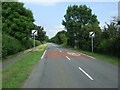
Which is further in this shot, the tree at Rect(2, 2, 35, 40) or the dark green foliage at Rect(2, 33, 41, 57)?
the tree at Rect(2, 2, 35, 40)

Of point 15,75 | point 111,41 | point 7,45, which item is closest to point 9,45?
point 7,45

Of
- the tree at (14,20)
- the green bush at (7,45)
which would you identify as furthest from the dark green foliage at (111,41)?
the tree at (14,20)

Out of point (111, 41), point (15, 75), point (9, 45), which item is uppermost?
point (111, 41)

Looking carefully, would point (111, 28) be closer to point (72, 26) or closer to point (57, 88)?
point (57, 88)

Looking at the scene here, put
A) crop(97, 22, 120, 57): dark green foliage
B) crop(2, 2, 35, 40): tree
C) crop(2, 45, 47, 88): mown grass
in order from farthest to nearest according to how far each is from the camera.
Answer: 1. crop(2, 2, 35, 40): tree
2. crop(97, 22, 120, 57): dark green foliage
3. crop(2, 45, 47, 88): mown grass

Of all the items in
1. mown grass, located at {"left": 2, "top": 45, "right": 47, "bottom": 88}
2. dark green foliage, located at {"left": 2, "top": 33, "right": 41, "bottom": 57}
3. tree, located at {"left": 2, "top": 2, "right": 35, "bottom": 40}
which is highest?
tree, located at {"left": 2, "top": 2, "right": 35, "bottom": 40}

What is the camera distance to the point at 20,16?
75.0 feet

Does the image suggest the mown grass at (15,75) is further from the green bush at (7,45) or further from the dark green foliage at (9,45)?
the dark green foliage at (9,45)

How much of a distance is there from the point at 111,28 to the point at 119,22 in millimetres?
5198

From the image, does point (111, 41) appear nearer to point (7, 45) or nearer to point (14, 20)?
point (7, 45)

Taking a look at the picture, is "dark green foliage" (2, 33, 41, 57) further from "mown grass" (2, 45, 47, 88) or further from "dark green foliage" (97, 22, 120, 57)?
"dark green foliage" (97, 22, 120, 57)

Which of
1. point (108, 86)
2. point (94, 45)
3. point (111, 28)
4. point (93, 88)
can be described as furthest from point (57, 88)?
point (94, 45)

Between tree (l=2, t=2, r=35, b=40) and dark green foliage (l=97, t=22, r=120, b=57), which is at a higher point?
tree (l=2, t=2, r=35, b=40)

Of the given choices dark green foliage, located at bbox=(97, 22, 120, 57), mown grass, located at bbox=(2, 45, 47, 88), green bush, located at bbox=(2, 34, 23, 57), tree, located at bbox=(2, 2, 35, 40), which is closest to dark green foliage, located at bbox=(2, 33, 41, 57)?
green bush, located at bbox=(2, 34, 23, 57)
